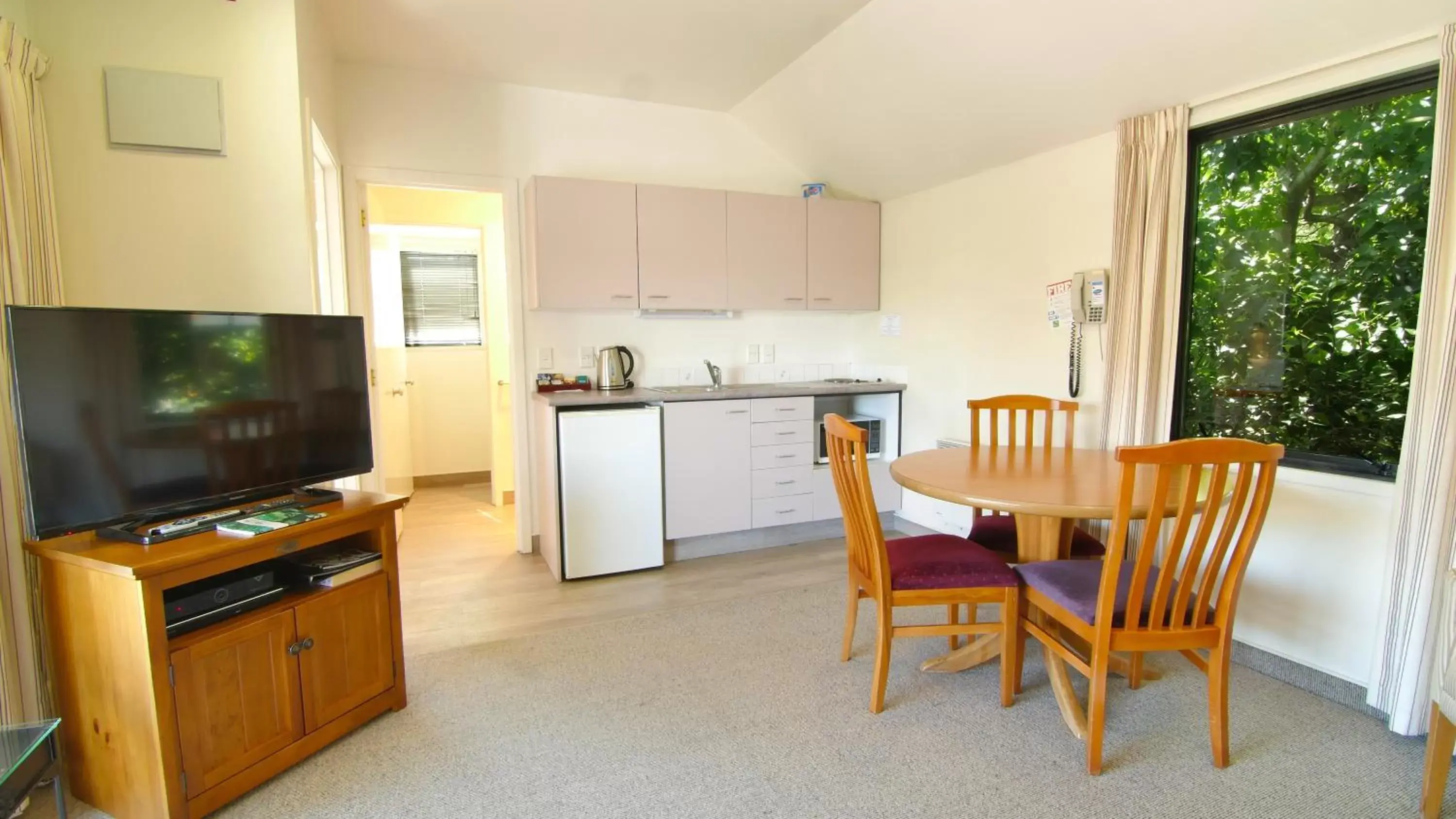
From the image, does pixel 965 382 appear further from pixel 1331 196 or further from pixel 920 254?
pixel 1331 196

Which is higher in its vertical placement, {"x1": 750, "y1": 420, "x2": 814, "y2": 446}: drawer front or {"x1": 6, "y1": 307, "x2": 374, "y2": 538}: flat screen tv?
{"x1": 6, "y1": 307, "x2": 374, "y2": 538}: flat screen tv

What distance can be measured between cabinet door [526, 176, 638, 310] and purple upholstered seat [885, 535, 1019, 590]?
2.11m

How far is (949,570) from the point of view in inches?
83.3

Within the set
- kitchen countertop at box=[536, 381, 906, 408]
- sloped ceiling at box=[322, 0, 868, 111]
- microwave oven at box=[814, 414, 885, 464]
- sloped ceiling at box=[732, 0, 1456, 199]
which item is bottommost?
microwave oven at box=[814, 414, 885, 464]

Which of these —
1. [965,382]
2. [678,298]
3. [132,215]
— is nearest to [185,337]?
[132,215]

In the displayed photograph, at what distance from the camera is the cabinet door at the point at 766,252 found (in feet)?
12.7

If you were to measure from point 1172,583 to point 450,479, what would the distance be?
5139mm

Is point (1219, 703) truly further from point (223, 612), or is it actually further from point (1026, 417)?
point (223, 612)

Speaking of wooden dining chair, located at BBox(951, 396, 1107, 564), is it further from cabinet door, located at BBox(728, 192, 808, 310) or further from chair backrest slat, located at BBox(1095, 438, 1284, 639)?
cabinet door, located at BBox(728, 192, 808, 310)

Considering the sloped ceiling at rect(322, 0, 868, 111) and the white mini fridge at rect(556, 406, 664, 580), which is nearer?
the sloped ceiling at rect(322, 0, 868, 111)

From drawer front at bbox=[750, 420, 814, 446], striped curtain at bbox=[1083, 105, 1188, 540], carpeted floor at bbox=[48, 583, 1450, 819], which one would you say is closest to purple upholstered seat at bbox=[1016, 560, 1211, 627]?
carpeted floor at bbox=[48, 583, 1450, 819]

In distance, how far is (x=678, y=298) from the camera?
377 cm

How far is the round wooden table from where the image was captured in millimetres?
1838

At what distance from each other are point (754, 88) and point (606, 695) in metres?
3.15
